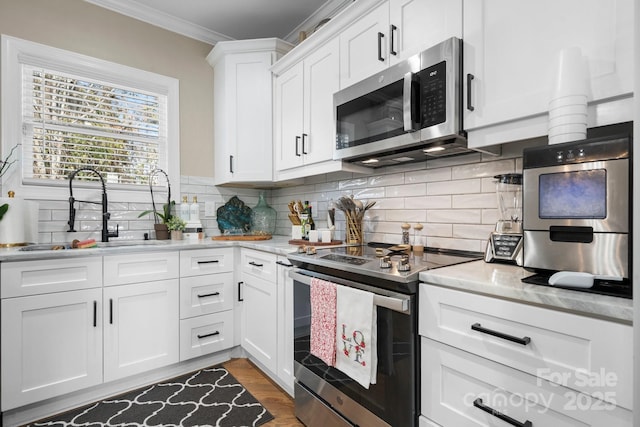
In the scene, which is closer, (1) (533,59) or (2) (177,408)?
(1) (533,59)

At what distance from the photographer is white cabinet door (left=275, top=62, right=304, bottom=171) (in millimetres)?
2330

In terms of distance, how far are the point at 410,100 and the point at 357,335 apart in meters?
1.04

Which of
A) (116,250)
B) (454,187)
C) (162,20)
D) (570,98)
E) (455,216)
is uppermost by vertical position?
(162,20)

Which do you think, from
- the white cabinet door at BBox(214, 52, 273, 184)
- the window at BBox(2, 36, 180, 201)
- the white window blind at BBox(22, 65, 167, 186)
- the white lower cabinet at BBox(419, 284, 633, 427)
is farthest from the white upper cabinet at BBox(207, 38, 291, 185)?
the white lower cabinet at BBox(419, 284, 633, 427)

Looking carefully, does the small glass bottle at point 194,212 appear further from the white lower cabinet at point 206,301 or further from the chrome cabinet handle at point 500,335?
the chrome cabinet handle at point 500,335

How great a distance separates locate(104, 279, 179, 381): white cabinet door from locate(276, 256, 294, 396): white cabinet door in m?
0.78

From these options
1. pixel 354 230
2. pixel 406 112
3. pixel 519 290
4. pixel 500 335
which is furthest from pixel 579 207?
pixel 354 230

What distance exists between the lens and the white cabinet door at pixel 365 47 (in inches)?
65.0

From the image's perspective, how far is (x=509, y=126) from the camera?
121 cm

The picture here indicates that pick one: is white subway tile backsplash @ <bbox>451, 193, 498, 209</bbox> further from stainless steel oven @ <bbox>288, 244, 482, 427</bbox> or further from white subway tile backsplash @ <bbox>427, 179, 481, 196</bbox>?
stainless steel oven @ <bbox>288, 244, 482, 427</bbox>

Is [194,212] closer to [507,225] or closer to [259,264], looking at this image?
[259,264]

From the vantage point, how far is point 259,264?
2143 mm

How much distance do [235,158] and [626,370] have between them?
2.63 metres

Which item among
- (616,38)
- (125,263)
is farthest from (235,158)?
(616,38)
